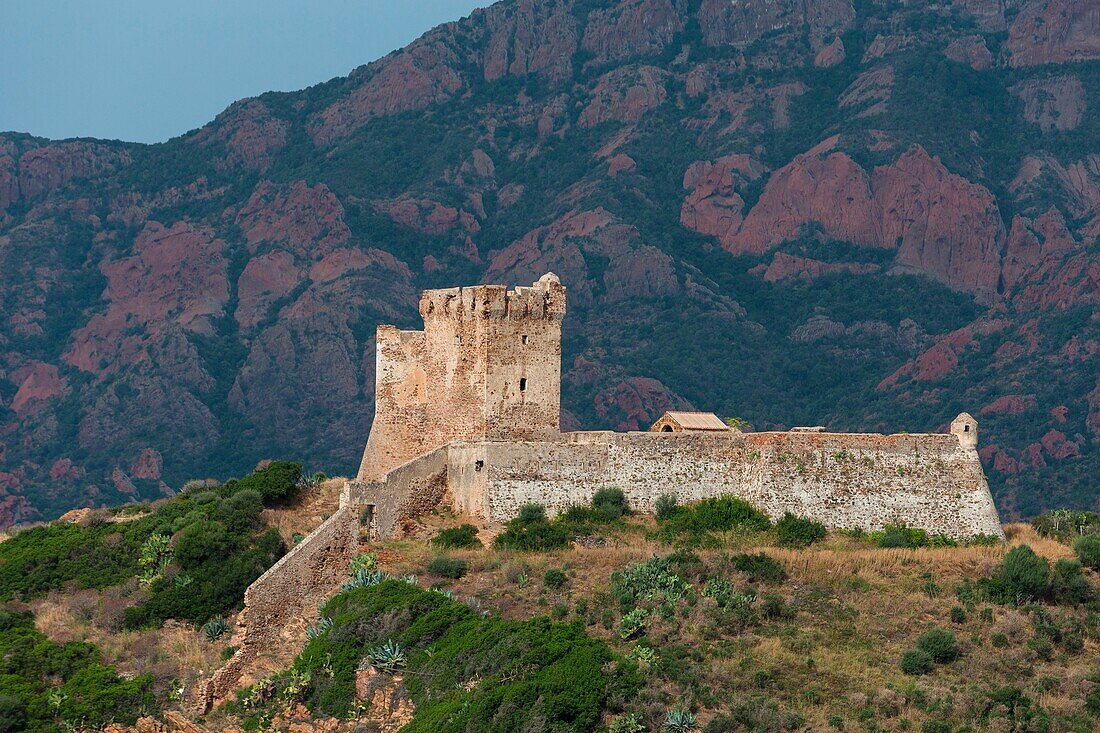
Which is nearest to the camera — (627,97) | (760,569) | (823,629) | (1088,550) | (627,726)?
(627,726)

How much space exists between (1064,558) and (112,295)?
103871 mm

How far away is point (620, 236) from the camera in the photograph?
13150 cm

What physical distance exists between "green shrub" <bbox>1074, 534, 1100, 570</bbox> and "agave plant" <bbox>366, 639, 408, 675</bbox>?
19.0 metres

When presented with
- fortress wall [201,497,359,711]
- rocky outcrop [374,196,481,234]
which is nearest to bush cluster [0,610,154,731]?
fortress wall [201,497,359,711]

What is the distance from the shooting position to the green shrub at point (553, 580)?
46.5m

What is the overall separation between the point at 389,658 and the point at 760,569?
10.0 meters

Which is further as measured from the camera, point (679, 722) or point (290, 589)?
point (290, 589)

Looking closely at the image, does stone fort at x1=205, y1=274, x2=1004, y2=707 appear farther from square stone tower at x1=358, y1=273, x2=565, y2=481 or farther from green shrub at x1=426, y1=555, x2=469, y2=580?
green shrub at x1=426, y1=555, x2=469, y2=580

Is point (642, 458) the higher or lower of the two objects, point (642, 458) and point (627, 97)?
the lower

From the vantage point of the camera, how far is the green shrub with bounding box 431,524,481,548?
49.1 m

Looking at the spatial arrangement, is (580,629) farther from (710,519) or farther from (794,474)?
(794,474)

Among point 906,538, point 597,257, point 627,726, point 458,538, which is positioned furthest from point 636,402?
point 627,726

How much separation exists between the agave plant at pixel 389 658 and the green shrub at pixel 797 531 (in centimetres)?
1166

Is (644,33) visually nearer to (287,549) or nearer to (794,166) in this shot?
(794,166)
